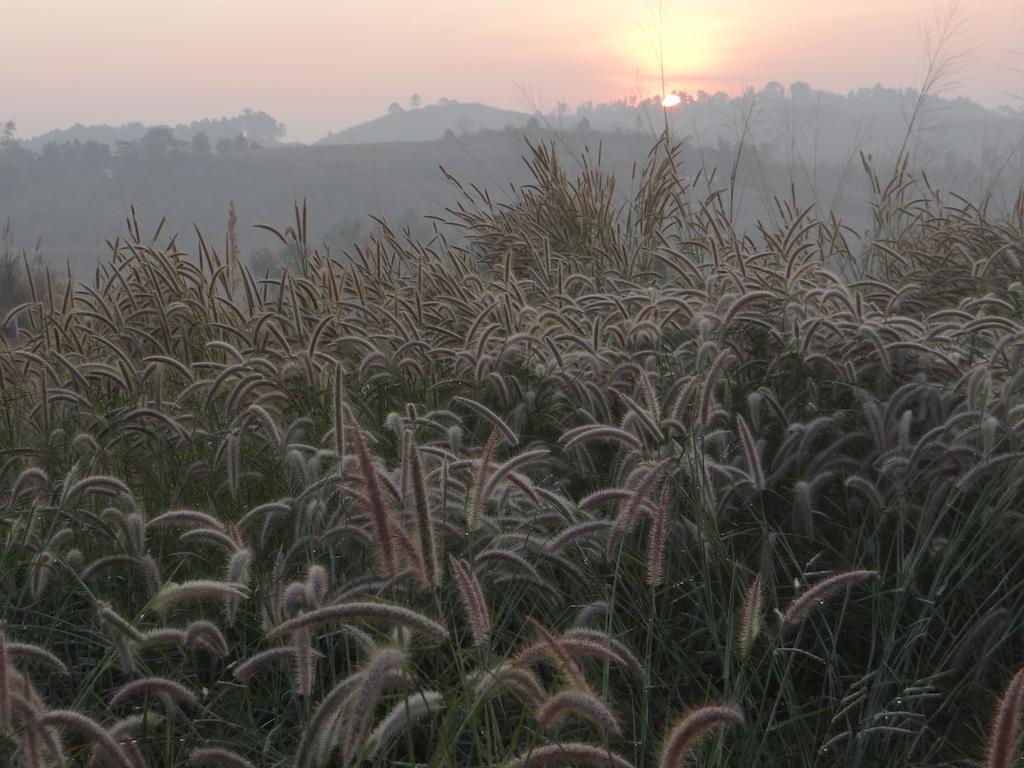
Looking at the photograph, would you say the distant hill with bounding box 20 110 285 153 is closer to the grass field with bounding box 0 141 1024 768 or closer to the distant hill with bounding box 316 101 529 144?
the distant hill with bounding box 316 101 529 144

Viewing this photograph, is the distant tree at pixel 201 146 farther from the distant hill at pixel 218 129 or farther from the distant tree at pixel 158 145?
the distant hill at pixel 218 129

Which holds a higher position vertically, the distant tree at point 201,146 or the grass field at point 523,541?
the distant tree at point 201,146

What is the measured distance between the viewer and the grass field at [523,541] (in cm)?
148

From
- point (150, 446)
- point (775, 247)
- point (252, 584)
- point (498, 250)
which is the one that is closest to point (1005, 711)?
point (252, 584)

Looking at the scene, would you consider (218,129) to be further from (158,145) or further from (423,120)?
(158,145)

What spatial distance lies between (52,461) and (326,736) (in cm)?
194

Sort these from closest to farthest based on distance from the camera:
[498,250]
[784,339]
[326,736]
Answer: [326,736]
[784,339]
[498,250]

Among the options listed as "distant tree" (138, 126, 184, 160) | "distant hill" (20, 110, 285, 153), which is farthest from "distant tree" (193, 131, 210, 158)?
"distant hill" (20, 110, 285, 153)

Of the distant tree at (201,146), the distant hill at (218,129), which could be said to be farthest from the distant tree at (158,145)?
the distant hill at (218,129)

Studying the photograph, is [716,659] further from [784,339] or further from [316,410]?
[316,410]

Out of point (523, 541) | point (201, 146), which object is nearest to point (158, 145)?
point (201, 146)

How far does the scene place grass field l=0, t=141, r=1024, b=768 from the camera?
1.48 m

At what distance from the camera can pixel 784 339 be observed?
303 cm

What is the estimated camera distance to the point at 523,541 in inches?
82.2
